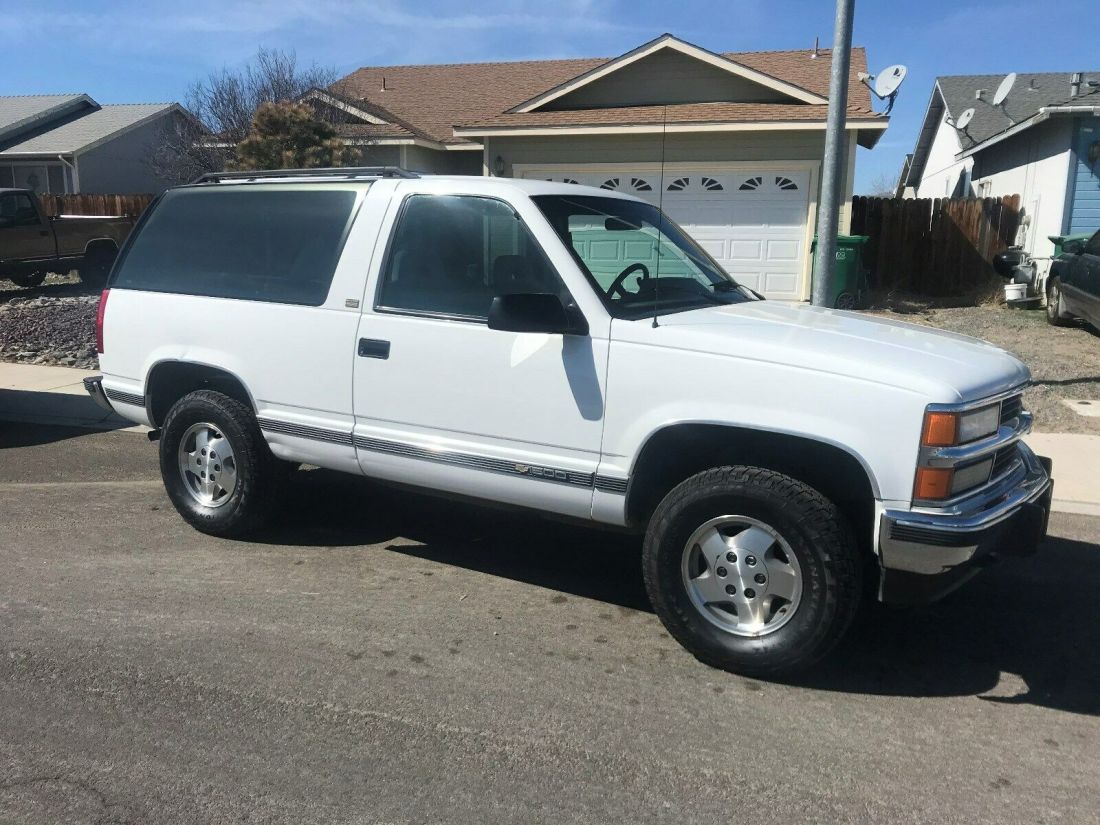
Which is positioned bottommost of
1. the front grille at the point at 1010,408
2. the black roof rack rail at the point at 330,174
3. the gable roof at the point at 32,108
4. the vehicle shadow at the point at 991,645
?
the vehicle shadow at the point at 991,645

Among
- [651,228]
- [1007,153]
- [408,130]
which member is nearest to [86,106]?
[408,130]

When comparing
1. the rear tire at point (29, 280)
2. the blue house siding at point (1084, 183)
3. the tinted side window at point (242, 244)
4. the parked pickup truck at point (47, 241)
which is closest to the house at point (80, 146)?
the parked pickup truck at point (47, 241)

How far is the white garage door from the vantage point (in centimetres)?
1571

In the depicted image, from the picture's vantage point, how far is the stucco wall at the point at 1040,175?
16.3 meters

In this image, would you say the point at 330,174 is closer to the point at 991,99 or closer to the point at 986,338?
the point at 986,338

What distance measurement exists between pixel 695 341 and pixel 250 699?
2269 millimetres

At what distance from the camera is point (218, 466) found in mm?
5434

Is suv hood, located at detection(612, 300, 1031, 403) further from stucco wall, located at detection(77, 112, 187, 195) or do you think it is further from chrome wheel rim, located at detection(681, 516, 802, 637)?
stucco wall, located at detection(77, 112, 187, 195)

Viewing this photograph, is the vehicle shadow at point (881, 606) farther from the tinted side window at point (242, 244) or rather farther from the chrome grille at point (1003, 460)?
the tinted side window at point (242, 244)

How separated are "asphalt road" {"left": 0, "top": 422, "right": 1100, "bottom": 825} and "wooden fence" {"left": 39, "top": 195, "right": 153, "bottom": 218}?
21.5 metres

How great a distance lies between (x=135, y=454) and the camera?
7.63 meters

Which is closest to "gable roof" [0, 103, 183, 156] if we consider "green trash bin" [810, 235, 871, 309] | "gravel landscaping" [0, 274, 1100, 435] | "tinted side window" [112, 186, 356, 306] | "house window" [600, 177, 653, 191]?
"gravel landscaping" [0, 274, 1100, 435]

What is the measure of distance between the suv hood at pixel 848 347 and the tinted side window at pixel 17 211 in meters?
16.7

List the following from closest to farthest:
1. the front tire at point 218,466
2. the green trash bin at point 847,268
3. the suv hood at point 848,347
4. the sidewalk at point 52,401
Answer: the suv hood at point 848,347 < the front tire at point 218,466 < the sidewalk at point 52,401 < the green trash bin at point 847,268
